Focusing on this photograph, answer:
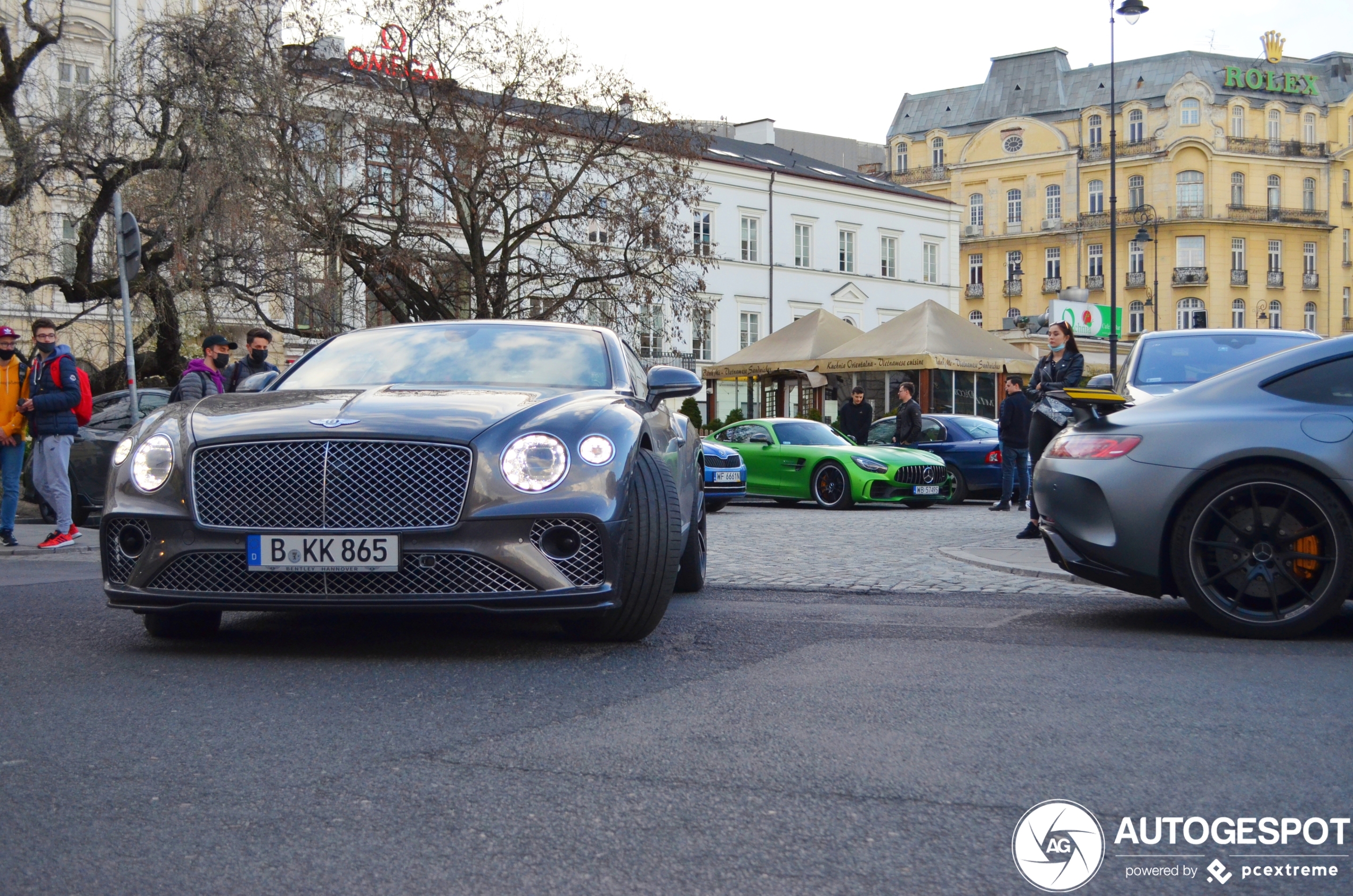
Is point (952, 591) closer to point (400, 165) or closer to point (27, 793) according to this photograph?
point (27, 793)

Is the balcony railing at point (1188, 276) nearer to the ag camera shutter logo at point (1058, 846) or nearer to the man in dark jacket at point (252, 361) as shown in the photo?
the man in dark jacket at point (252, 361)

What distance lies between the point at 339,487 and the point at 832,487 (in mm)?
14528

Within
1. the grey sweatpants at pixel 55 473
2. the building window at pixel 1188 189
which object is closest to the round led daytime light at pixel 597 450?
the grey sweatpants at pixel 55 473

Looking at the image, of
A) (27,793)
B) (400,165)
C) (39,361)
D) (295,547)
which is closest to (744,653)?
(295,547)

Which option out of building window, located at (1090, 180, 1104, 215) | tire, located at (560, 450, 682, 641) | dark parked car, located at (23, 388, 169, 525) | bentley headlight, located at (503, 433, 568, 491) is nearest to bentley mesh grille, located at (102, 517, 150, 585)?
bentley headlight, located at (503, 433, 568, 491)

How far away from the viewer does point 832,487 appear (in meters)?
19.2

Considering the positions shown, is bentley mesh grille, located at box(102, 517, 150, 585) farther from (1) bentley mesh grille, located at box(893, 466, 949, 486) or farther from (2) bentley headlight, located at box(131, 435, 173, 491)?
(1) bentley mesh grille, located at box(893, 466, 949, 486)

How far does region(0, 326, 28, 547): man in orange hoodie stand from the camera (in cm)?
1125

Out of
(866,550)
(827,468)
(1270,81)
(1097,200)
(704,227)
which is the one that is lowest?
(866,550)

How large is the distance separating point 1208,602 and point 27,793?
4.85 m

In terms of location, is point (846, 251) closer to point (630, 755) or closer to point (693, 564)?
point (693, 564)

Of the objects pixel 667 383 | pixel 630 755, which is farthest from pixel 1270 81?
pixel 630 755

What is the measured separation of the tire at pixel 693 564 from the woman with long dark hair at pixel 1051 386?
14.4 feet

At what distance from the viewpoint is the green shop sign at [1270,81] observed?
83.9 meters
